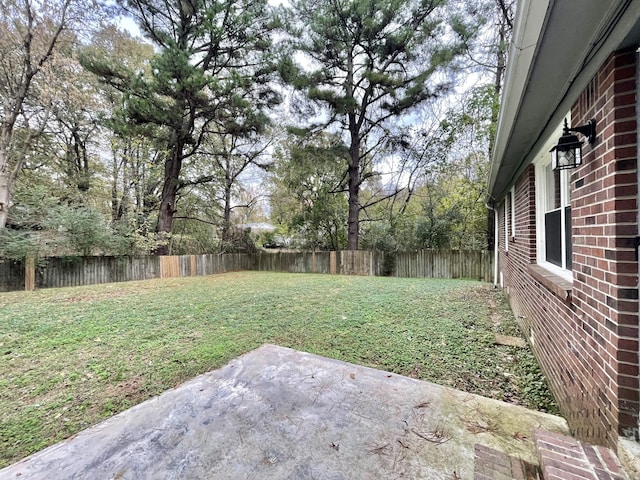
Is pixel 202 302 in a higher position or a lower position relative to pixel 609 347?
lower

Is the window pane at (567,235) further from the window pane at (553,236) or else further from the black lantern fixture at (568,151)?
the black lantern fixture at (568,151)

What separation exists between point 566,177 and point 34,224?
40.1ft

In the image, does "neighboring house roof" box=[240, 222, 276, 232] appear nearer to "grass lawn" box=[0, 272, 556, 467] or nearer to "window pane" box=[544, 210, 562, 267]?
"grass lawn" box=[0, 272, 556, 467]

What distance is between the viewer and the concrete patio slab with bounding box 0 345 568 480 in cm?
143

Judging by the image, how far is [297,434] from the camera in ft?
5.59

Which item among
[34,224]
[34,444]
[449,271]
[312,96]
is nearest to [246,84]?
[312,96]

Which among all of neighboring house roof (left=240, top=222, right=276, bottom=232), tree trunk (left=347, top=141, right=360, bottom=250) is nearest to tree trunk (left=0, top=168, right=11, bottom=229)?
neighboring house roof (left=240, top=222, right=276, bottom=232)

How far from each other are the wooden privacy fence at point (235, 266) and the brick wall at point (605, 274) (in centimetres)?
942

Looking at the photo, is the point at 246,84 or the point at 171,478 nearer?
the point at 171,478

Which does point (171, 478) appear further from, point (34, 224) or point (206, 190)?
point (206, 190)

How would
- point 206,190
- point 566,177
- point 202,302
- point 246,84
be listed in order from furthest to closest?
A: point 206,190 < point 246,84 < point 202,302 < point 566,177

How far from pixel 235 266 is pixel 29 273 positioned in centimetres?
751

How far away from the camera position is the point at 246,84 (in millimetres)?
10867

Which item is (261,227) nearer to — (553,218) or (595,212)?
(553,218)
